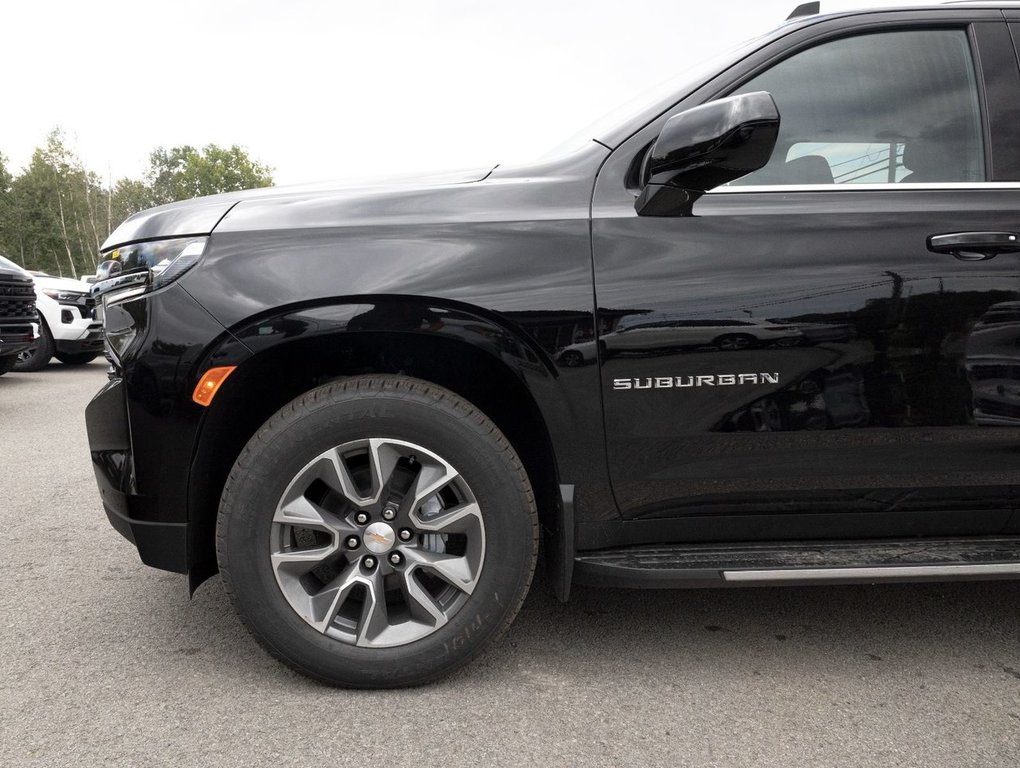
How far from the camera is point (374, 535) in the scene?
2123 millimetres

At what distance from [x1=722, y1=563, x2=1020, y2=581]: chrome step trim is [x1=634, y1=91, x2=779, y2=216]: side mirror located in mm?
969

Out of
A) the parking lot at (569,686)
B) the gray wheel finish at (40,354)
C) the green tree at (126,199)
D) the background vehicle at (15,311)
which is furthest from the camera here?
the green tree at (126,199)

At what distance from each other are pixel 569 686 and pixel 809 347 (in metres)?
1.12

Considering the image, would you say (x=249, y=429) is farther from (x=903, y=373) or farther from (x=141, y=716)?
(x=903, y=373)

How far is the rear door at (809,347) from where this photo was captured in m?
2.08

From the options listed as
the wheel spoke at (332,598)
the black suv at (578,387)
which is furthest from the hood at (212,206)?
the wheel spoke at (332,598)

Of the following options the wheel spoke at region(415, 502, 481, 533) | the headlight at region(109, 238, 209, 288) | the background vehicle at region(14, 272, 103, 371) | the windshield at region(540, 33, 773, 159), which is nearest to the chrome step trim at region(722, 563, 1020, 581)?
the wheel spoke at region(415, 502, 481, 533)

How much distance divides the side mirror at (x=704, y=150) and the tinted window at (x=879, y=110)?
27cm

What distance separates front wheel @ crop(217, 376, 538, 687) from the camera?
2.08 m

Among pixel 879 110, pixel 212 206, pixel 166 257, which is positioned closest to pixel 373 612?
pixel 166 257

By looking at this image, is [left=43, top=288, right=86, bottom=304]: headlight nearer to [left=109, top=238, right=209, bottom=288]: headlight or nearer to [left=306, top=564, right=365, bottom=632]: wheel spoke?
[left=109, top=238, right=209, bottom=288]: headlight

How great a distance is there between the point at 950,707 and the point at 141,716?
209 centimetres

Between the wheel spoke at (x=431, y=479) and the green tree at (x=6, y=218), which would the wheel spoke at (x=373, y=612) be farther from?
the green tree at (x=6, y=218)

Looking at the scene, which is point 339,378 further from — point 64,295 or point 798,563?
point 64,295
